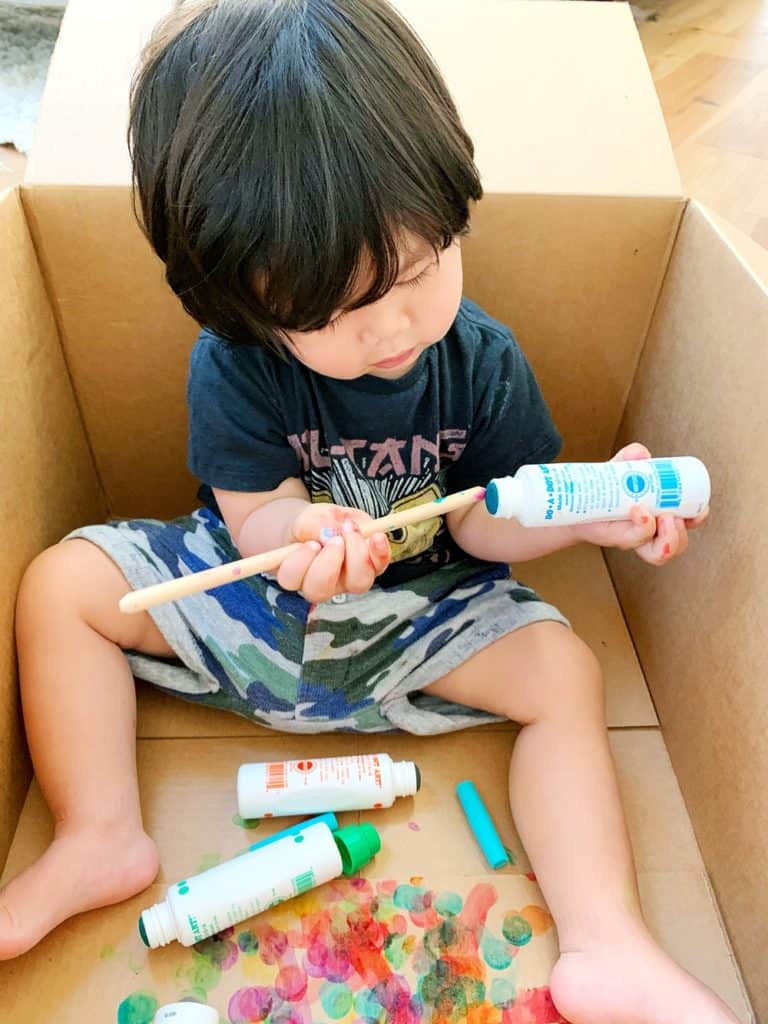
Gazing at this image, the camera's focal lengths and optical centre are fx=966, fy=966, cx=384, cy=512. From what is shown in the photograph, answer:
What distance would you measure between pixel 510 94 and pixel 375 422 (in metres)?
0.29

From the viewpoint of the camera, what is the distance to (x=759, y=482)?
599 millimetres

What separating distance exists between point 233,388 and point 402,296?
17cm

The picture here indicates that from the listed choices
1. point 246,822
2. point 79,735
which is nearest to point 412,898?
point 246,822

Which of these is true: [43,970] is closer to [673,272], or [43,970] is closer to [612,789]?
[612,789]

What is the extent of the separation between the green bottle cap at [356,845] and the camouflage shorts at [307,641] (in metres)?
0.08

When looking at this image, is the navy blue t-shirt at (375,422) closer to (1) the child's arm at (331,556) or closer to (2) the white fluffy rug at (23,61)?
(1) the child's arm at (331,556)

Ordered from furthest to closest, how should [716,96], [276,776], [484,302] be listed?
[716,96] → [484,302] → [276,776]

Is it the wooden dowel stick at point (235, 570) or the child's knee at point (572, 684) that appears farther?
the child's knee at point (572, 684)

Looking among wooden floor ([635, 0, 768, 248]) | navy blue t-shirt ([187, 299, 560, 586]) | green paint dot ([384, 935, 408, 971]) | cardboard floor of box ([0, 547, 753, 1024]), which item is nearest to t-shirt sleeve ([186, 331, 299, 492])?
navy blue t-shirt ([187, 299, 560, 586])

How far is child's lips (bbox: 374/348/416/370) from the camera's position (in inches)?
22.2

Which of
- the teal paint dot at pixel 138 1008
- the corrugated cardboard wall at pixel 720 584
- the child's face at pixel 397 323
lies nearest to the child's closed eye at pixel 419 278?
the child's face at pixel 397 323

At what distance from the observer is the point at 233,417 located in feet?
2.14

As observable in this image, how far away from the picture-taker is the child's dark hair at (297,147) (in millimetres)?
467

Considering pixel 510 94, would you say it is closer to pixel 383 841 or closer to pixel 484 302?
pixel 484 302
